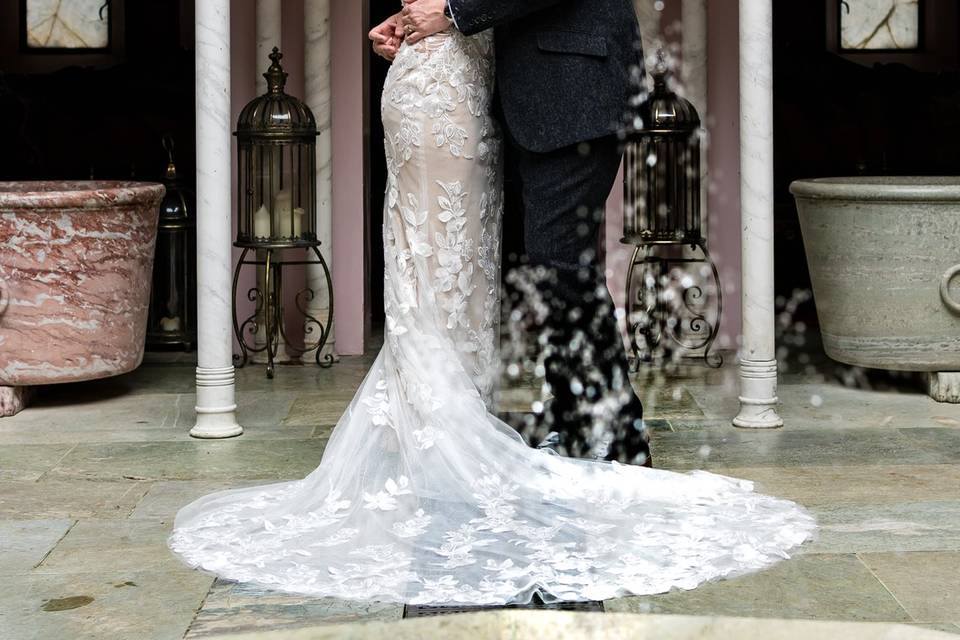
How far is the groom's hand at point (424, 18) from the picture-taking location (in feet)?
12.8

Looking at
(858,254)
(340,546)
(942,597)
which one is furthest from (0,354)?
Answer: (942,597)

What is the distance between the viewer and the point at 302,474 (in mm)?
4457

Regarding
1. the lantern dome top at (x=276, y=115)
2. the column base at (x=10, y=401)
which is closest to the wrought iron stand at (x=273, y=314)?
the lantern dome top at (x=276, y=115)

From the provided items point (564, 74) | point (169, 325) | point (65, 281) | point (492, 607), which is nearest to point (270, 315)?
point (169, 325)

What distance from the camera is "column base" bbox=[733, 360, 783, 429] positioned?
16.9 ft

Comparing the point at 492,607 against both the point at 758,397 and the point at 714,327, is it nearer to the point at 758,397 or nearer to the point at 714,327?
the point at 758,397

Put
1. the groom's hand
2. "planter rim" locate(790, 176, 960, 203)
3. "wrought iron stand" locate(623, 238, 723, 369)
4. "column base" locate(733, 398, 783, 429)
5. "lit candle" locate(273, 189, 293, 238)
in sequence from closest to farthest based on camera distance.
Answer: the groom's hand → "column base" locate(733, 398, 783, 429) → "planter rim" locate(790, 176, 960, 203) → "lit candle" locate(273, 189, 293, 238) → "wrought iron stand" locate(623, 238, 723, 369)

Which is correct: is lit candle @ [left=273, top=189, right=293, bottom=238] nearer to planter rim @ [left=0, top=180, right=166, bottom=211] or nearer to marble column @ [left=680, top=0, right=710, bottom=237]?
planter rim @ [left=0, top=180, right=166, bottom=211]

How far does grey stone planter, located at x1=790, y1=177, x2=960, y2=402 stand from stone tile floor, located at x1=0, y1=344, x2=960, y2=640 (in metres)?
0.18

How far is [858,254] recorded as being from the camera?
5.71 meters

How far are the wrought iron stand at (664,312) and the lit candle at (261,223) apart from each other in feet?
5.21

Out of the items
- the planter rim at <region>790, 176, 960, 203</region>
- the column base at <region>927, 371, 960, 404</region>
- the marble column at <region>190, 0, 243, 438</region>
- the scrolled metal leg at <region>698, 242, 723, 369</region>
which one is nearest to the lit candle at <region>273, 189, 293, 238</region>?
the marble column at <region>190, 0, 243, 438</region>

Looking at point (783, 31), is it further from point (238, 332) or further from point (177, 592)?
point (177, 592)

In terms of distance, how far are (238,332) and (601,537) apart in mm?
3450
